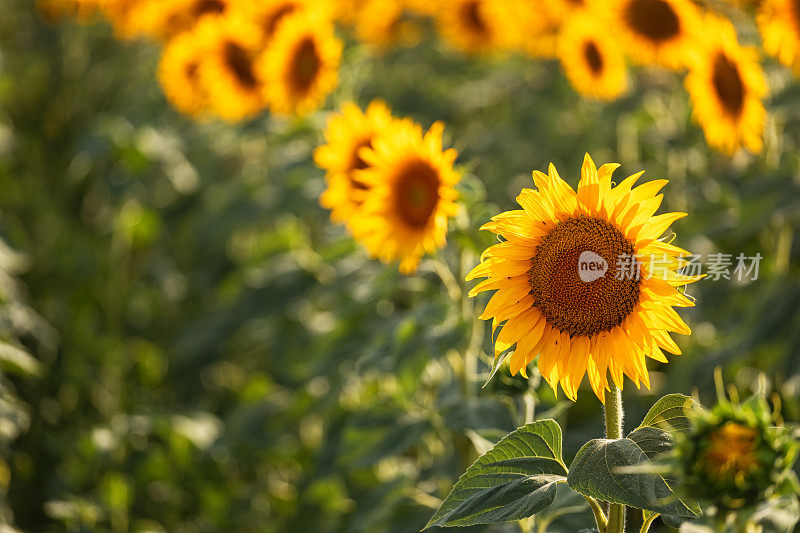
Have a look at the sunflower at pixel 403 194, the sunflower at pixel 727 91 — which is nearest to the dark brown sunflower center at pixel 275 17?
the sunflower at pixel 403 194

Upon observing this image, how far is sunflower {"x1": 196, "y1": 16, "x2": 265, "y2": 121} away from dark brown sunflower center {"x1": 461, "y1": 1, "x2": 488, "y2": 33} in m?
1.38

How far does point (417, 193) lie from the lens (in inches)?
70.1

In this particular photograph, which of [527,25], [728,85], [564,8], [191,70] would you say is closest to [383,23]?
[527,25]

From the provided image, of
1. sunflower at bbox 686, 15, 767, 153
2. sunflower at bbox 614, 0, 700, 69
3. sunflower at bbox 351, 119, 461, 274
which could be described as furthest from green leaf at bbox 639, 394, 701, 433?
sunflower at bbox 614, 0, 700, 69

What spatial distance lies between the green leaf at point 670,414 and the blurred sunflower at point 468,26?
123 inches

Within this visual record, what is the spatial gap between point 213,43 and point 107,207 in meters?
1.16

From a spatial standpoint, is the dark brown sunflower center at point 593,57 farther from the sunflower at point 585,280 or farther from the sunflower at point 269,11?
the sunflower at point 585,280

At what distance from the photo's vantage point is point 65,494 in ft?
9.20

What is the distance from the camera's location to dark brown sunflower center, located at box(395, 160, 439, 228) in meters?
1.70

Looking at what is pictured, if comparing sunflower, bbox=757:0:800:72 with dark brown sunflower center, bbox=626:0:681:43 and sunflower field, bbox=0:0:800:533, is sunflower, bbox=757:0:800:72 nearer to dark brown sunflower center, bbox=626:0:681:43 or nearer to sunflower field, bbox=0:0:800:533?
sunflower field, bbox=0:0:800:533

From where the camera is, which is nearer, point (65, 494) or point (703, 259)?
point (703, 259)

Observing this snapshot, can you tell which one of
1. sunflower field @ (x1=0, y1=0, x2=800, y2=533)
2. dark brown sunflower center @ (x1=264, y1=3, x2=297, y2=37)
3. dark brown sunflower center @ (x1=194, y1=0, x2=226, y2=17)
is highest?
dark brown sunflower center @ (x1=264, y1=3, x2=297, y2=37)

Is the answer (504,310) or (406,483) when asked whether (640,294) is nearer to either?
(504,310)

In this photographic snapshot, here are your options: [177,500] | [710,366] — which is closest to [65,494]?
[177,500]
